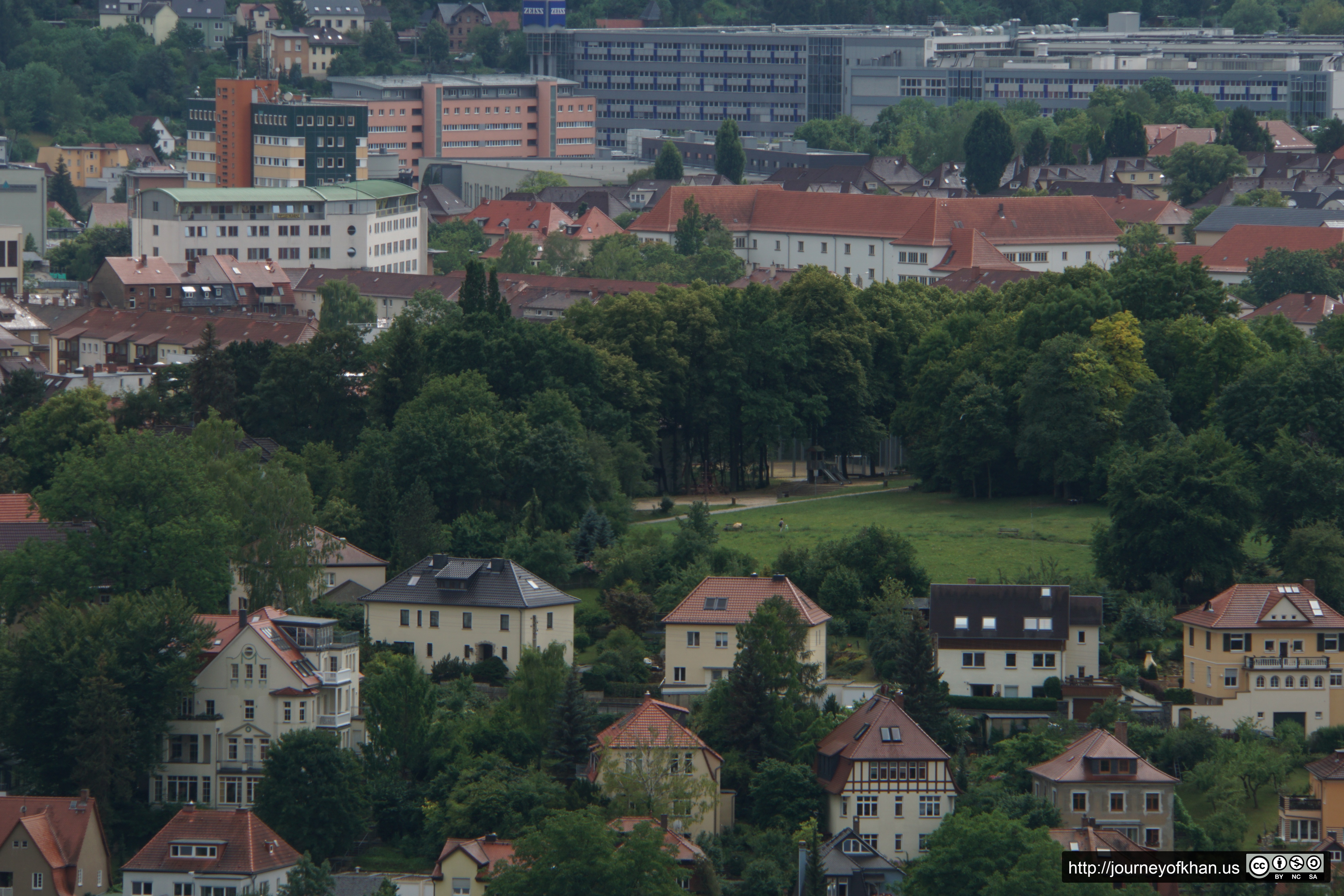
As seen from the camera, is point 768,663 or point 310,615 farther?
point 310,615

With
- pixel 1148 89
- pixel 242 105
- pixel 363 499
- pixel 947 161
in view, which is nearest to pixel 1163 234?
pixel 947 161

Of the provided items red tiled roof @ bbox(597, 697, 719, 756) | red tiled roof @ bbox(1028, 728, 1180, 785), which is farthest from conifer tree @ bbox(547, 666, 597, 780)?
red tiled roof @ bbox(1028, 728, 1180, 785)

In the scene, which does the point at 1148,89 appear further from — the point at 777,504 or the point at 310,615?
the point at 310,615

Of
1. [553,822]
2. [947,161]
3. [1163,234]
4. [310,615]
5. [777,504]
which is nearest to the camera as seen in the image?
[553,822]

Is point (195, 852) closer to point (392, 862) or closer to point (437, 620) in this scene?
point (392, 862)

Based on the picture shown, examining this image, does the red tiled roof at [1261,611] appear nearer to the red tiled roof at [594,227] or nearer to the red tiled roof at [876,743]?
the red tiled roof at [876,743]
